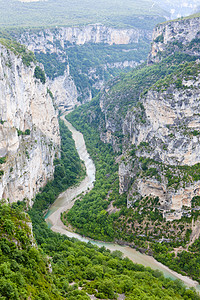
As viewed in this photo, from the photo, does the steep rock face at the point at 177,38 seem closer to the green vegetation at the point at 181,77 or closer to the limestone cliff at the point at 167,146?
the green vegetation at the point at 181,77

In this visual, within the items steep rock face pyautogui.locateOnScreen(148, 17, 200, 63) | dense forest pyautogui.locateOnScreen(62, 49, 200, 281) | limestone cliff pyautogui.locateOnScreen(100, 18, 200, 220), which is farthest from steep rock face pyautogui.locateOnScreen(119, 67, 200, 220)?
steep rock face pyautogui.locateOnScreen(148, 17, 200, 63)

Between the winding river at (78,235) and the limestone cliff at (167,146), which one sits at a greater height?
the limestone cliff at (167,146)

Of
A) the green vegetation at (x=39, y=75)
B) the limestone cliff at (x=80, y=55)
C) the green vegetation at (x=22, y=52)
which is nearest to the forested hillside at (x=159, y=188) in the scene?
the green vegetation at (x=39, y=75)

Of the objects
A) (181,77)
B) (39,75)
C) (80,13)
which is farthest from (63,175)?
(80,13)

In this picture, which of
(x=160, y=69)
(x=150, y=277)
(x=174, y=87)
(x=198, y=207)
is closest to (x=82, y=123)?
(x=160, y=69)

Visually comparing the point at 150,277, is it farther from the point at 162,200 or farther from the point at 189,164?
the point at 189,164
